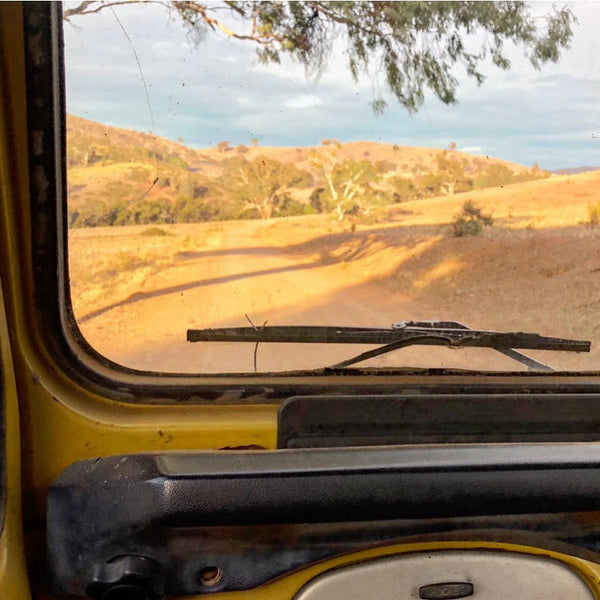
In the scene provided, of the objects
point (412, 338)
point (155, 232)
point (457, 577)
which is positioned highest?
point (155, 232)

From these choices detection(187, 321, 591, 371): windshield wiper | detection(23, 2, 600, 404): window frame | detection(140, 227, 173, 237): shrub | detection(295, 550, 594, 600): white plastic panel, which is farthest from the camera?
detection(187, 321, 591, 371): windshield wiper

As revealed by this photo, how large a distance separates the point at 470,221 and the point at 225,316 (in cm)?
86

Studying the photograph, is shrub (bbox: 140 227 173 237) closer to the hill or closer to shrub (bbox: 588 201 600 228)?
the hill

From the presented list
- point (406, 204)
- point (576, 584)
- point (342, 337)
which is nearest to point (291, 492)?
point (342, 337)

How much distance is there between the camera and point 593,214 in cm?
222

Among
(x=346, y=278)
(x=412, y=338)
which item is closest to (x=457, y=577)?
(x=412, y=338)

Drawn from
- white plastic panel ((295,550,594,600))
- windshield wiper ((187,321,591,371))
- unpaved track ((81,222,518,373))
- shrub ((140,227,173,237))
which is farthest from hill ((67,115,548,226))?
white plastic panel ((295,550,594,600))

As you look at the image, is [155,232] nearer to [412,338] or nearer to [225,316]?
[225,316]

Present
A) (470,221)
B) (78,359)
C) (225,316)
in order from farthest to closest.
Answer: (470,221), (225,316), (78,359)

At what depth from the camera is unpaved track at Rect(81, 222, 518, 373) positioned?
1918 mm

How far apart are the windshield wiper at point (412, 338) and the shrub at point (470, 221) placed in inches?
12.5

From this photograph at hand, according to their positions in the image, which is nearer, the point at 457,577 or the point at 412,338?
the point at 457,577

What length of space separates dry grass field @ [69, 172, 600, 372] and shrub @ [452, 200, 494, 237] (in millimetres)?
32

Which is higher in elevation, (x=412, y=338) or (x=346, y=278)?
(x=346, y=278)
